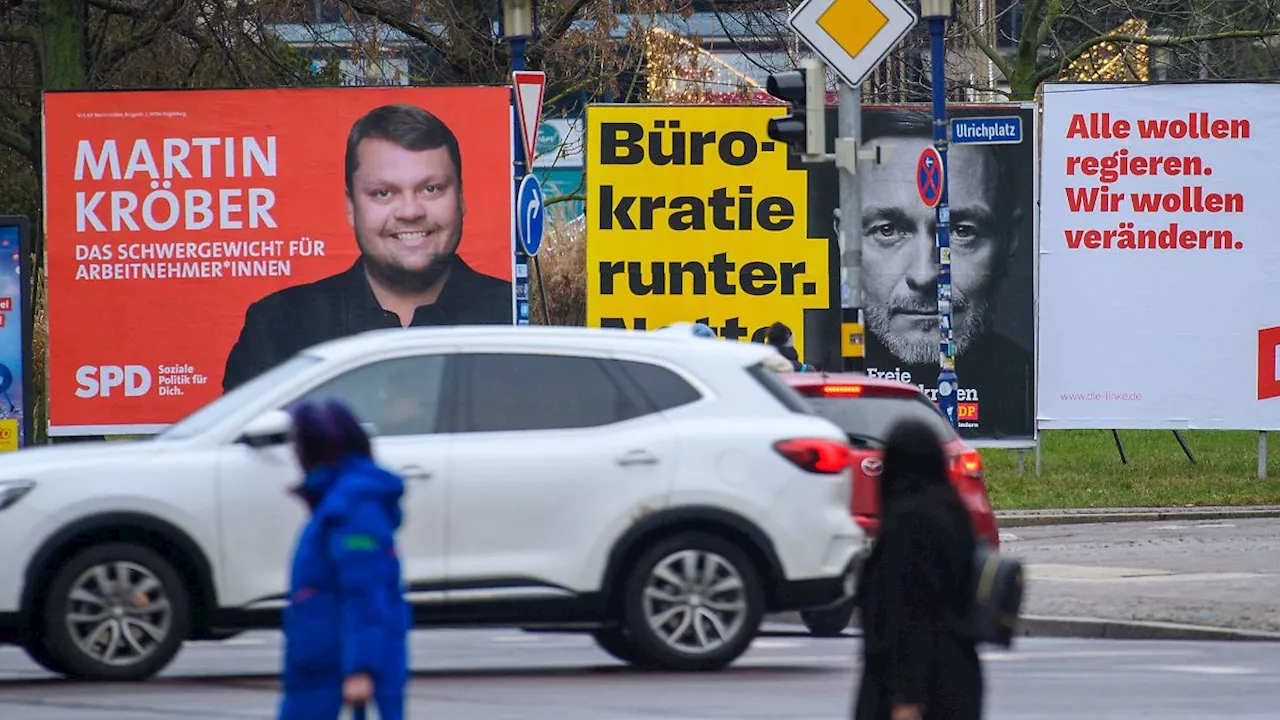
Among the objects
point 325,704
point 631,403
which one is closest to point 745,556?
point 631,403

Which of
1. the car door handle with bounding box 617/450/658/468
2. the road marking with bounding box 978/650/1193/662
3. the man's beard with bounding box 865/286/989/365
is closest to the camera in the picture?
the car door handle with bounding box 617/450/658/468

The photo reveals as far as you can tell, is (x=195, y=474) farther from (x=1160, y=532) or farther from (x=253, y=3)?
(x=253, y=3)

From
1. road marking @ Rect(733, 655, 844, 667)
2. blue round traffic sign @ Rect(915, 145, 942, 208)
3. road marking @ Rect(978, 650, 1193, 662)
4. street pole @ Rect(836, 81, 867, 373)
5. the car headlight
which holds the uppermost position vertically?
blue round traffic sign @ Rect(915, 145, 942, 208)

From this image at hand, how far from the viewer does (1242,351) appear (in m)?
25.1

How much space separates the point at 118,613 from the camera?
34.3ft

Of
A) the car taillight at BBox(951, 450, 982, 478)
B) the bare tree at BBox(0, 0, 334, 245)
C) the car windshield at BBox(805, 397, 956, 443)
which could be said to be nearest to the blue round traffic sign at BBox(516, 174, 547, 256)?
the car windshield at BBox(805, 397, 956, 443)

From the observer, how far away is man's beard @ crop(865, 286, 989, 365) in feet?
82.1

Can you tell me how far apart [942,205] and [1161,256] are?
15.4 ft

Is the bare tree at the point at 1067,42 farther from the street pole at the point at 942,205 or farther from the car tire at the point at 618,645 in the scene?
the car tire at the point at 618,645

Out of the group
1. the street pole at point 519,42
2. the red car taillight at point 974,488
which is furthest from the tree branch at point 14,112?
the red car taillight at point 974,488

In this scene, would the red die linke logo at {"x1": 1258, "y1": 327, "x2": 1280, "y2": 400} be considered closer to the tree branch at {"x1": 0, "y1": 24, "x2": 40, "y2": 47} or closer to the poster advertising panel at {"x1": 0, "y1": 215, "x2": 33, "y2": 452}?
the poster advertising panel at {"x1": 0, "y1": 215, "x2": 33, "y2": 452}

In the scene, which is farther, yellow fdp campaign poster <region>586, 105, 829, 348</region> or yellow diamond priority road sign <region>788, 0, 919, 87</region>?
yellow fdp campaign poster <region>586, 105, 829, 348</region>

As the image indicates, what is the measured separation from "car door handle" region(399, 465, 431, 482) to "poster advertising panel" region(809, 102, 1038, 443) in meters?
14.9

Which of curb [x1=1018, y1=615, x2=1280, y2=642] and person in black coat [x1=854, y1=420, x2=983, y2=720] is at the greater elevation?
person in black coat [x1=854, y1=420, x2=983, y2=720]
